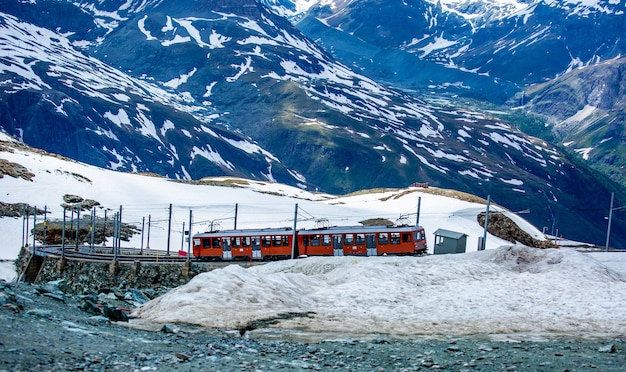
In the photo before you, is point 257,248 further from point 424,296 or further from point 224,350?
point 224,350

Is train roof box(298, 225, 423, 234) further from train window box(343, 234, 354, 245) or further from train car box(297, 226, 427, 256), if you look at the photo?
train window box(343, 234, 354, 245)

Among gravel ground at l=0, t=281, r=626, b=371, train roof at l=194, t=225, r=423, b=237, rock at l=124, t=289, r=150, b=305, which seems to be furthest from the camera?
train roof at l=194, t=225, r=423, b=237

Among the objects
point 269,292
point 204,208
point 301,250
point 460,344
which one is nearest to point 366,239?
point 301,250

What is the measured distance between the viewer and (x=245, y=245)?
218 feet

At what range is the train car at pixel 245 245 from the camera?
64938mm

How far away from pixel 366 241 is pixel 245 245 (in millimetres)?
11830

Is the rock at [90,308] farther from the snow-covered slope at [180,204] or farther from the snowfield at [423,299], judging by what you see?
the snow-covered slope at [180,204]

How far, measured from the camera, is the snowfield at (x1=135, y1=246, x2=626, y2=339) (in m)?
26.0

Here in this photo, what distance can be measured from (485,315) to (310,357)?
1125cm

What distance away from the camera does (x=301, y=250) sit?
213ft

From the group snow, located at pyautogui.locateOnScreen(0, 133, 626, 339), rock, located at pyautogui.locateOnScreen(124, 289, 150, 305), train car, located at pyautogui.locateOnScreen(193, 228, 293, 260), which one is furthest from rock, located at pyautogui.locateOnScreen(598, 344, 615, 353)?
train car, located at pyautogui.locateOnScreen(193, 228, 293, 260)

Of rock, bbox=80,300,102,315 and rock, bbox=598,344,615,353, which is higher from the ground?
rock, bbox=598,344,615,353

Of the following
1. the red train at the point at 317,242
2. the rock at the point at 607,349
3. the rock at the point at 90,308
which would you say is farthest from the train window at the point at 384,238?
the rock at the point at 607,349

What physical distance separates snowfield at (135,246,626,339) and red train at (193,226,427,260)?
2034 cm
